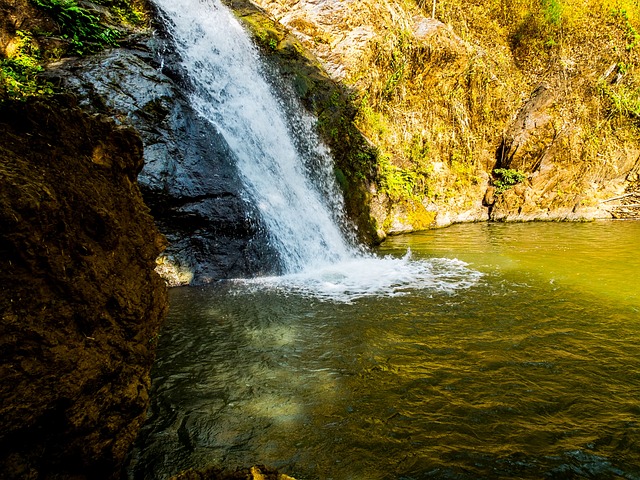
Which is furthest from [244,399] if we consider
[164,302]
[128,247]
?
[128,247]

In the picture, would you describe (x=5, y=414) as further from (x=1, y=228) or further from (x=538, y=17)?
(x=538, y=17)

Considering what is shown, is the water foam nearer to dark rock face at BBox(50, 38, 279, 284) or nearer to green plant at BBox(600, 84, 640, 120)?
dark rock face at BBox(50, 38, 279, 284)

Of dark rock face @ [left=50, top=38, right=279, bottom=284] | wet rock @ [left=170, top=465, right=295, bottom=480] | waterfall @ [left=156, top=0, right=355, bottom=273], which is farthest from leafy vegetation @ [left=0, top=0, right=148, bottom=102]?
wet rock @ [left=170, top=465, right=295, bottom=480]

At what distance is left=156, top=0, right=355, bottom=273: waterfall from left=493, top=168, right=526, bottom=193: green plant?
26.9 ft

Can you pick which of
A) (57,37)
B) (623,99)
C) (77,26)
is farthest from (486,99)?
(57,37)

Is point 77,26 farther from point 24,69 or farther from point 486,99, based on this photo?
point 486,99

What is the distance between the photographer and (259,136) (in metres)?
8.82

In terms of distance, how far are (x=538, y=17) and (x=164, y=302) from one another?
815 inches

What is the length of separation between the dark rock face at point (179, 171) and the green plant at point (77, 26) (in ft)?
1.07

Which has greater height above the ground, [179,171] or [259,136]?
[259,136]

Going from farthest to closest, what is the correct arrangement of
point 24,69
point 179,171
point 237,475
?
point 179,171, point 24,69, point 237,475

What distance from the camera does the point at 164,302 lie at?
2.75 metres

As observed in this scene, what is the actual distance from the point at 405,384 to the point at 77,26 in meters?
8.47

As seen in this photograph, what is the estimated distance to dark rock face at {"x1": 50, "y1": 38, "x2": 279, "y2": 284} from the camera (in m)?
6.50
